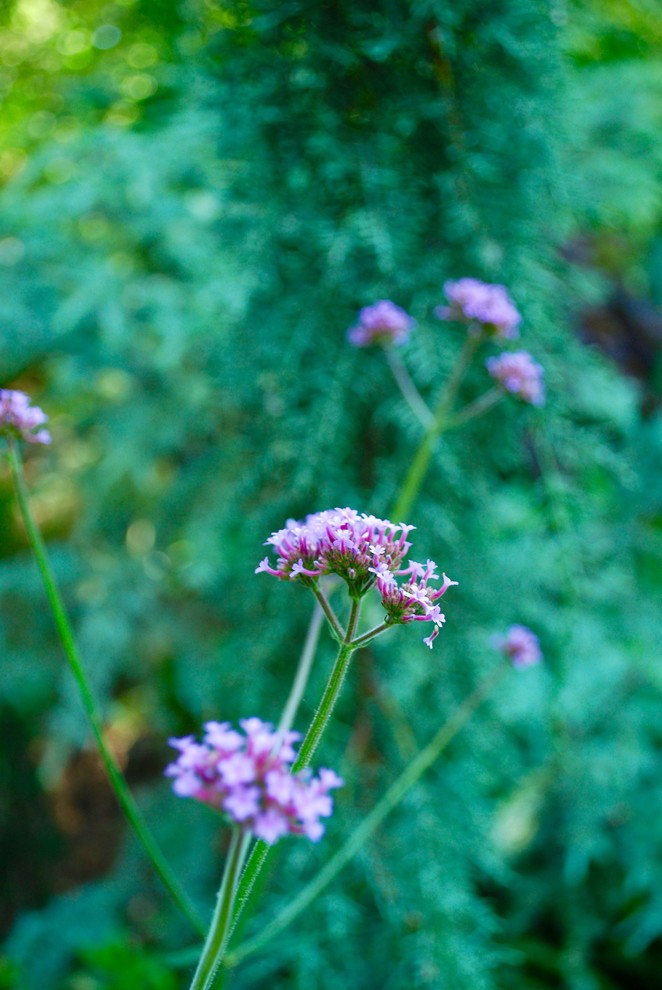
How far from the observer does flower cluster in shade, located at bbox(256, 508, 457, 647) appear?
0.55 metres

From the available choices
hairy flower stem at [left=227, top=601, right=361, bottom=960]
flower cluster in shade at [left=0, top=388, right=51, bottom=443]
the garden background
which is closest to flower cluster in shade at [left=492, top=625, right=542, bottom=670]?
the garden background

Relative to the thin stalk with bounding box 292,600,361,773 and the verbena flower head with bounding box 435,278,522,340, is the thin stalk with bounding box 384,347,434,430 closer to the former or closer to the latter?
the verbena flower head with bounding box 435,278,522,340

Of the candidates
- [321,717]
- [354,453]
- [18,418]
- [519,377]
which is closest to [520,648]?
[519,377]

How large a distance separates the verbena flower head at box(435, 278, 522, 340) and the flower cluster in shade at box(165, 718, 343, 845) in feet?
2.28

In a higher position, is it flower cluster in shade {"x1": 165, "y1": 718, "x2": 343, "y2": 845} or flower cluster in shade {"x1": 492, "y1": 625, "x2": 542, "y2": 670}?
flower cluster in shade {"x1": 165, "y1": 718, "x2": 343, "y2": 845}

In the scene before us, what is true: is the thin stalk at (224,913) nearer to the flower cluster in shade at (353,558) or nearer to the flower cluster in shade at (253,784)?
the flower cluster in shade at (253,784)

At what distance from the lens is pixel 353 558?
57 centimetres

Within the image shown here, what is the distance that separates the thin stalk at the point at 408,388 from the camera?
1.05 metres

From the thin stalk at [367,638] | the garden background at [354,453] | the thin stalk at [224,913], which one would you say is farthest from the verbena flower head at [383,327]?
the thin stalk at [224,913]

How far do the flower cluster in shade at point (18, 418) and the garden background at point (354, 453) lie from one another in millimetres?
537

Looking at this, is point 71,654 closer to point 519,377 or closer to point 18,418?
point 18,418

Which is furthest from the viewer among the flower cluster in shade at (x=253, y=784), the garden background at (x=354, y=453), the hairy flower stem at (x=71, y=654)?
the garden background at (x=354, y=453)

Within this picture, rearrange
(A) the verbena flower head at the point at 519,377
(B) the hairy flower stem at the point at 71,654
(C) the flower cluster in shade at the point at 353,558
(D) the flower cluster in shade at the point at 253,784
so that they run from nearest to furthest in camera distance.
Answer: (D) the flower cluster in shade at the point at 253,784, (C) the flower cluster in shade at the point at 353,558, (B) the hairy flower stem at the point at 71,654, (A) the verbena flower head at the point at 519,377

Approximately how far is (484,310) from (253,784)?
747mm
